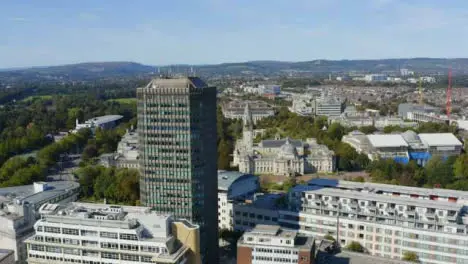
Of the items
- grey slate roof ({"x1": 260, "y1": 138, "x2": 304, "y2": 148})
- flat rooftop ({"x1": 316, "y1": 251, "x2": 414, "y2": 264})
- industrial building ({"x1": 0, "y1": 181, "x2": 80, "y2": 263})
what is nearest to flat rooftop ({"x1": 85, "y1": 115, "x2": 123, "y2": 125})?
grey slate roof ({"x1": 260, "y1": 138, "x2": 304, "y2": 148})

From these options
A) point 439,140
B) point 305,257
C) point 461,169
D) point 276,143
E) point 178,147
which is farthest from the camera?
point 439,140

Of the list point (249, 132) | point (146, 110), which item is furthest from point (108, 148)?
point (146, 110)

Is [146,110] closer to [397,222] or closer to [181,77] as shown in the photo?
[181,77]

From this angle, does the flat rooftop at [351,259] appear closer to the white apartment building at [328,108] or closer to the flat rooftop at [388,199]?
the flat rooftop at [388,199]

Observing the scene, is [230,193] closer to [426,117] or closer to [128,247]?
[128,247]

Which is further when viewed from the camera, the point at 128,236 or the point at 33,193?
the point at 33,193

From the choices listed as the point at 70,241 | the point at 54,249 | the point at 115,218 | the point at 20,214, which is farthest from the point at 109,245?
the point at 20,214
